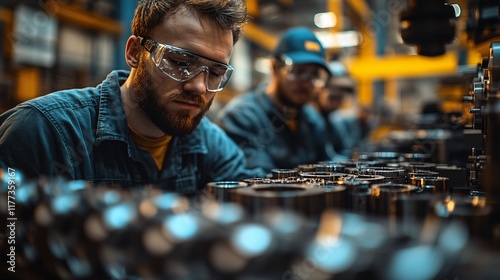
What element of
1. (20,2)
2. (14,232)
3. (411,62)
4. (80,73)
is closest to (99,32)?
(80,73)

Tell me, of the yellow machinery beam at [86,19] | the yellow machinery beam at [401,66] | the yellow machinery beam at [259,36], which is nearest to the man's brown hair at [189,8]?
the yellow machinery beam at [86,19]

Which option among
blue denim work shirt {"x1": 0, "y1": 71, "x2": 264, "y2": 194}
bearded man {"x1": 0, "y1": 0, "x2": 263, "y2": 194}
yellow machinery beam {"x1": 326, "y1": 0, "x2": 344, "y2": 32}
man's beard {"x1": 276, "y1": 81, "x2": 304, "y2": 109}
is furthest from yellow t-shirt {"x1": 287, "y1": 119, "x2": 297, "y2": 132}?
yellow machinery beam {"x1": 326, "y1": 0, "x2": 344, "y2": 32}

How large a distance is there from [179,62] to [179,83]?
0.22ft

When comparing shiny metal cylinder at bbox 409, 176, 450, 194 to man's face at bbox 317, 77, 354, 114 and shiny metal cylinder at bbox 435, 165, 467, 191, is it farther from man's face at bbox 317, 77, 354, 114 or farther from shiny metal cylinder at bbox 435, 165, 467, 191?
man's face at bbox 317, 77, 354, 114

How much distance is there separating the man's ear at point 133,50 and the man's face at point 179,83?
4 centimetres

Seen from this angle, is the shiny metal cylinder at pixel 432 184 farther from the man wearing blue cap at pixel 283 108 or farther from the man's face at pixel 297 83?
the man's face at pixel 297 83

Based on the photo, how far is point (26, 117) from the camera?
962 mm

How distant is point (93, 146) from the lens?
1090 millimetres

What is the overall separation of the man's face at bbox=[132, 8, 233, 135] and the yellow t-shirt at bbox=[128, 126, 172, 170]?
83 millimetres

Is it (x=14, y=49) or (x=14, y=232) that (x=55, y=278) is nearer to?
(x=14, y=232)

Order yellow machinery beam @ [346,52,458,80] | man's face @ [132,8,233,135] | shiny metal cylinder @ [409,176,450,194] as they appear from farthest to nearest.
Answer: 1. yellow machinery beam @ [346,52,458,80]
2. man's face @ [132,8,233,135]
3. shiny metal cylinder @ [409,176,450,194]

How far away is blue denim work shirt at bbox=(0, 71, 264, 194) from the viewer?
94cm

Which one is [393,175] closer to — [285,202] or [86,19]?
[285,202]

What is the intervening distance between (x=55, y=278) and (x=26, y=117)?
55cm
